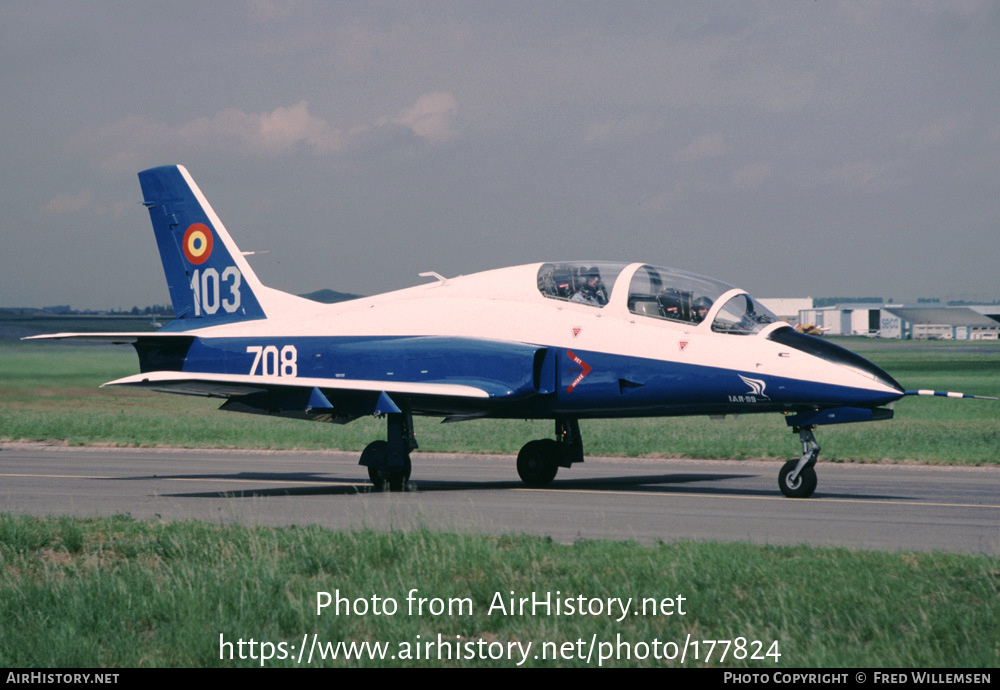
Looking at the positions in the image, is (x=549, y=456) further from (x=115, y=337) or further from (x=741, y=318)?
(x=115, y=337)

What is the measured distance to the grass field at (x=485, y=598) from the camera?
6.97 m

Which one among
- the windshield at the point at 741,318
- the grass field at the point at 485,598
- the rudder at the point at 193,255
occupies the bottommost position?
the grass field at the point at 485,598

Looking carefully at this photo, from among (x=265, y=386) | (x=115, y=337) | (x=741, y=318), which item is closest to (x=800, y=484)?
(x=741, y=318)

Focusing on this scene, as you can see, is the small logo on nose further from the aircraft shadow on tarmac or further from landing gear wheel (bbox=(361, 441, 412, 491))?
landing gear wheel (bbox=(361, 441, 412, 491))

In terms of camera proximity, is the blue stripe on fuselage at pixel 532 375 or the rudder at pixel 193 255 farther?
the rudder at pixel 193 255

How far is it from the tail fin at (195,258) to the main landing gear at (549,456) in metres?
5.67

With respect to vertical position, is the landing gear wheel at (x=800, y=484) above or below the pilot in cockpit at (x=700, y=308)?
below

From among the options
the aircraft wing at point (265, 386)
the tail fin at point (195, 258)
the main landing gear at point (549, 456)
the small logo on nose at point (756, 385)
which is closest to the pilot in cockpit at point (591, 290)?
the aircraft wing at point (265, 386)

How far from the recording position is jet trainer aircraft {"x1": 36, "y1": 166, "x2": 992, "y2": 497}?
15.4 meters

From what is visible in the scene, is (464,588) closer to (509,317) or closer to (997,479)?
(509,317)

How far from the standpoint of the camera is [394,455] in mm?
17203

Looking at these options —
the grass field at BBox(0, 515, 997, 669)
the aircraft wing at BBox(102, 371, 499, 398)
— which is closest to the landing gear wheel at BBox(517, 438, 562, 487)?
the aircraft wing at BBox(102, 371, 499, 398)

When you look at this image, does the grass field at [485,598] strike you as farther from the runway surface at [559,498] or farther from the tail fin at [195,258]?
the tail fin at [195,258]

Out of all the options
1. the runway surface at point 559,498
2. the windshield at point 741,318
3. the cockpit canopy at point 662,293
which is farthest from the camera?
the cockpit canopy at point 662,293
